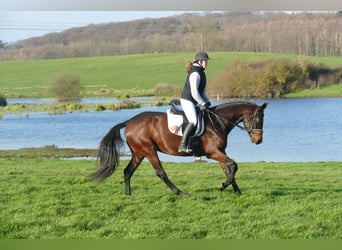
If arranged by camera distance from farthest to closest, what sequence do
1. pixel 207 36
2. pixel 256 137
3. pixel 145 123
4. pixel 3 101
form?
pixel 3 101 < pixel 207 36 < pixel 145 123 < pixel 256 137

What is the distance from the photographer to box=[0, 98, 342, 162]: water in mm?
13125

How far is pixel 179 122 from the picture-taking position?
7039mm

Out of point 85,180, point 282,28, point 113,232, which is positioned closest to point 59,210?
point 113,232

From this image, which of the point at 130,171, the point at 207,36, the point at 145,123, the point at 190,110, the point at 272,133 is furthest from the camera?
the point at 272,133

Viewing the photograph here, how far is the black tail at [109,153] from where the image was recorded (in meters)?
7.34

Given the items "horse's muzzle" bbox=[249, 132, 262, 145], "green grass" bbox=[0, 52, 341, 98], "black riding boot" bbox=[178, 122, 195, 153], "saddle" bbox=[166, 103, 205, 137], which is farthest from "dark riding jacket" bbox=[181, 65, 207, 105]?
"green grass" bbox=[0, 52, 341, 98]

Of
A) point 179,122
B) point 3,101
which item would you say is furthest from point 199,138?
point 3,101

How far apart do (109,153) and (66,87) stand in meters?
Answer: 10.6

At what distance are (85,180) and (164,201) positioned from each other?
2.07 meters


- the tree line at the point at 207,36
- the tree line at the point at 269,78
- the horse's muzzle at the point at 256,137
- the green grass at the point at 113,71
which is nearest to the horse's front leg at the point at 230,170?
the horse's muzzle at the point at 256,137

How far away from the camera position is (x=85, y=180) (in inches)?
330

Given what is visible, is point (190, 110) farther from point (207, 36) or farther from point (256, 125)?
point (207, 36)

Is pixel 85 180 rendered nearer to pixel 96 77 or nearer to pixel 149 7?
pixel 149 7

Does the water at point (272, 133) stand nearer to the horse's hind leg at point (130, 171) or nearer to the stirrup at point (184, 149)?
the horse's hind leg at point (130, 171)
